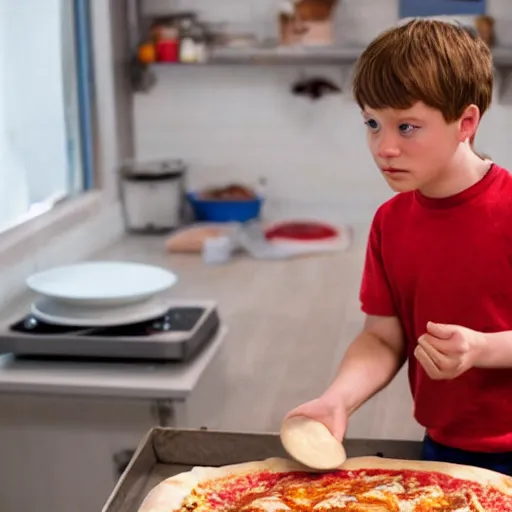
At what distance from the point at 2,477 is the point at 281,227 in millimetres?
1685

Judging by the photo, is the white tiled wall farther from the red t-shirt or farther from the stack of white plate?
the red t-shirt

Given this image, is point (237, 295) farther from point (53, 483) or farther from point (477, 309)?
point (477, 309)

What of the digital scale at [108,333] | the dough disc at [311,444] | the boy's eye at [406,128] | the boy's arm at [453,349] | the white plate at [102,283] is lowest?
the digital scale at [108,333]

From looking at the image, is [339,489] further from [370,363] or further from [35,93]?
[35,93]

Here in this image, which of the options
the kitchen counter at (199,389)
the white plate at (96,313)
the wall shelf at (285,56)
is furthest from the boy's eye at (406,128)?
the wall shelf at (285,56)

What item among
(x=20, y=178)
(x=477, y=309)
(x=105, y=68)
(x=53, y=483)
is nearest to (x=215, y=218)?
(x=105, y=68)

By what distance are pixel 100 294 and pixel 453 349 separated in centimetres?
86

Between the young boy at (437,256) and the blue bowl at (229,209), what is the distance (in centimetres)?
208

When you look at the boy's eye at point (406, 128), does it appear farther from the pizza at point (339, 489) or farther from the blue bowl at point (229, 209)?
the blue bowl at point (229, 209)

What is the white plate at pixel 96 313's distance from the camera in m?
1.63

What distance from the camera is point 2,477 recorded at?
1647 mm

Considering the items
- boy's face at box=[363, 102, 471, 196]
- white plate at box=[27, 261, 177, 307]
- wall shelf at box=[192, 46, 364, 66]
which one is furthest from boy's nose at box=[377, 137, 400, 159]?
wall shelf at box=[192, 46, 364, 66]

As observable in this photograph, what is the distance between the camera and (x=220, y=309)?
2.43 metres

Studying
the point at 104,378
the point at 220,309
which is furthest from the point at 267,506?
the point at 220,309
